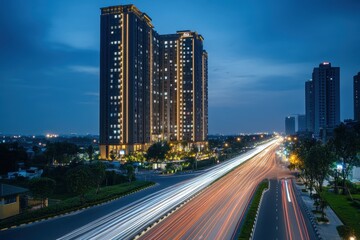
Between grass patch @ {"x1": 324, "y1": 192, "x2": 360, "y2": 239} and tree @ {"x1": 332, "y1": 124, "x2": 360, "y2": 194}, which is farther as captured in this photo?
tree @ {"x1": 332, "y1": 124, "x2": 360, "y2": 194}

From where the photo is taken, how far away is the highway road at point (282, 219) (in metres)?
34.4

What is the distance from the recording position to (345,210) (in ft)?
151

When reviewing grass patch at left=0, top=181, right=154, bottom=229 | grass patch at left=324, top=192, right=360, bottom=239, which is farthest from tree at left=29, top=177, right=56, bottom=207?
grass patch at left=324, top=192, right=360, bottom=239

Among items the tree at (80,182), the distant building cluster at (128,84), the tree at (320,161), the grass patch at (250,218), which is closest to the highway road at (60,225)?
the tree at (80,182)

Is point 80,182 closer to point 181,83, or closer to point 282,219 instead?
point 282,219

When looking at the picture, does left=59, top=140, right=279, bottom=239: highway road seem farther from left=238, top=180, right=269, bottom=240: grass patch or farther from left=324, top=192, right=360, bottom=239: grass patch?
left=324, top=192, right=360, bottom=239: grass patch

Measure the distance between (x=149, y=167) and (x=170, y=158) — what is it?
2247 cm

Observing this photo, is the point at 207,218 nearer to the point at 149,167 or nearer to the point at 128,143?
the point at 149,167

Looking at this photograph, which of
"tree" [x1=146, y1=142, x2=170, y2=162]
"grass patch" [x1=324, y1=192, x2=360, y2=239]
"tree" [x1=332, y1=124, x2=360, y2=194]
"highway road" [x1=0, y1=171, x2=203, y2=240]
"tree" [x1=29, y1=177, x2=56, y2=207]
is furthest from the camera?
"tree" [x1=146, y1=142, x2=170, y2=162]

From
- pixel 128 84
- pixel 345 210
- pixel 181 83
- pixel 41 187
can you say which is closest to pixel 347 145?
pixel 345 210

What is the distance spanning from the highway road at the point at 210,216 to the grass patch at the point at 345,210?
1232cm

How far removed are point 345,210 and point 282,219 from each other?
38.9 feet

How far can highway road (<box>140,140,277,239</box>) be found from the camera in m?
34.6

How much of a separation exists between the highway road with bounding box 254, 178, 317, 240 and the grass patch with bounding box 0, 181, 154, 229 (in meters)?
24.8
